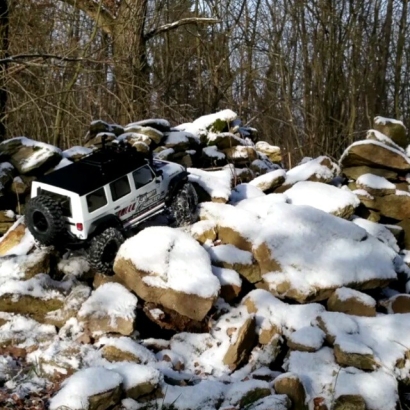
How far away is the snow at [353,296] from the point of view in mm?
5312

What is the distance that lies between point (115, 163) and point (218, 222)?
132 cm

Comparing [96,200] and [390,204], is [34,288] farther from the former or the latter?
[390,204]

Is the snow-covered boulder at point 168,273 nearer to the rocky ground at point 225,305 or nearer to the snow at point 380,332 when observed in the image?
the rocky ground at point 225,305

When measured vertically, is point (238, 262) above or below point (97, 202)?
below

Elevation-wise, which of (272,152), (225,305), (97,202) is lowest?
(225,305)

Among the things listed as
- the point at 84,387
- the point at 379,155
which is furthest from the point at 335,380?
the point at 379,155

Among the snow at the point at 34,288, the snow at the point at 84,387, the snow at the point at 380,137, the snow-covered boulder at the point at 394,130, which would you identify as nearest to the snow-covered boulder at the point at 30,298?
the snow at the point at 34,288

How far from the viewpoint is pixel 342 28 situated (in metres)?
12.9

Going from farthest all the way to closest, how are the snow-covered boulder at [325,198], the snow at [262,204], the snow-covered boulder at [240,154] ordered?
1. the snow-covered boulder at [240,154]
2. the snow-covered boulder at [325,198]
3. the snow at [262,204]

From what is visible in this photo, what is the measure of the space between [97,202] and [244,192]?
2.38m

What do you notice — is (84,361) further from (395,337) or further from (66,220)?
(395,337)

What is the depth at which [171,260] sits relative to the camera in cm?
528

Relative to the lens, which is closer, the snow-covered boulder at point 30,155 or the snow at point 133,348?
the snow at point 133,348

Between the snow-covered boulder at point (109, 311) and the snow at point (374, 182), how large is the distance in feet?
11.6
